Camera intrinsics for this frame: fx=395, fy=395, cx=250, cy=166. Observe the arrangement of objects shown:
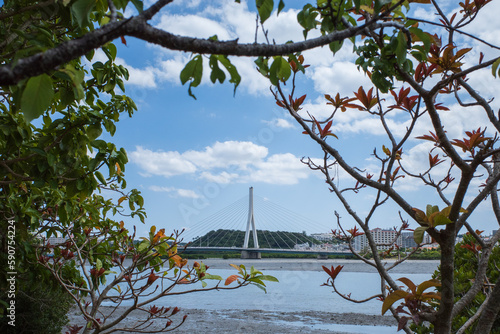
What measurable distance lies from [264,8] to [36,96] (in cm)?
38

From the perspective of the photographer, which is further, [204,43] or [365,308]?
[365,308]

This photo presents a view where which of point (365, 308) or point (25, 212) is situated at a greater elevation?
point (25, 212)

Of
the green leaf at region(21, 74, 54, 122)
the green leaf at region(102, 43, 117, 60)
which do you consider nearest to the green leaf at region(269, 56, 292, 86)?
the green leaf at region(21, 74, 54, 122)

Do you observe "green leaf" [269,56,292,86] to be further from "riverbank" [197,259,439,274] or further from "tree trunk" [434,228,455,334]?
"riverbank" [197,259,439,274]

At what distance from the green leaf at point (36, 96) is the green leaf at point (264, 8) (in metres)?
0.36

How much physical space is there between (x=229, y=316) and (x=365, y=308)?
3042mm

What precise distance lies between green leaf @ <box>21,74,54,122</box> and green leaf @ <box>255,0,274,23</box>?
36 centimetres

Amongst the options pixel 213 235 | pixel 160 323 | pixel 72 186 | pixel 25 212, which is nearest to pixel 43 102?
pixel 72 186

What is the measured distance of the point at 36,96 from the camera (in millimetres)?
466

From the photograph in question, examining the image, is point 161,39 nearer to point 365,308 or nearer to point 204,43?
point 204,43

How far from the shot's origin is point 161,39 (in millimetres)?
501

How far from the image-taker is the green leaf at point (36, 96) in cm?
46

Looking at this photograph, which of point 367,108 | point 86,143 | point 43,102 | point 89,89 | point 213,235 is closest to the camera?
point 43,102

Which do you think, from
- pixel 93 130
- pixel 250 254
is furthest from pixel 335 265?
pixel 93 130
